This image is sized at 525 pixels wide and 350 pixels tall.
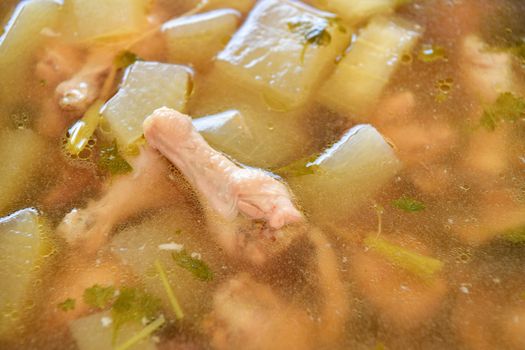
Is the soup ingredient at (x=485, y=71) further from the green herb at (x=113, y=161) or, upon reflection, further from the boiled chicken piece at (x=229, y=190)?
the green herb at (x=113, y=161)

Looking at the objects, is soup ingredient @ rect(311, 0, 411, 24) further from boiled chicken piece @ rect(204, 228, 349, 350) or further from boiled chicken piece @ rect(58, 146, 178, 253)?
boiled chicken piece @ rect(204, 228, 349, 350)

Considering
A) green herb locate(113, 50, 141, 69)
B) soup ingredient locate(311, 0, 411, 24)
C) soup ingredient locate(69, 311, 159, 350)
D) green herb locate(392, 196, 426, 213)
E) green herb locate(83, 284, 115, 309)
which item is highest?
green herb locate(113, 50, 141, 69)

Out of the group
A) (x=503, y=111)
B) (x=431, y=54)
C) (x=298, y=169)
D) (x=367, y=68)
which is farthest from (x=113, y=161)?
(x=503, y=111)

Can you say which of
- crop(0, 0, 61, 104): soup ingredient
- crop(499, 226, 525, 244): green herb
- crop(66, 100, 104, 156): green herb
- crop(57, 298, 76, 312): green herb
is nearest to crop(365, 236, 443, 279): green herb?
crop(499, 226, 525, 244): green herb

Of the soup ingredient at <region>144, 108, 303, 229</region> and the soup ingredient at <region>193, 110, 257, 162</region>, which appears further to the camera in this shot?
the soup ingredient at <region>193, 110, 257, 162</region>

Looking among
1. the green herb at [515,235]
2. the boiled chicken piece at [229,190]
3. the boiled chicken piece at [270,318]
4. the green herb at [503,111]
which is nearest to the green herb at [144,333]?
the boiled chicken piece at [270,318]

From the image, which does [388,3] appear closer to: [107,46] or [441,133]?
[441,133]

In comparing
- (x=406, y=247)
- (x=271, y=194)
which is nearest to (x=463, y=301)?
(x=406, y=247)
